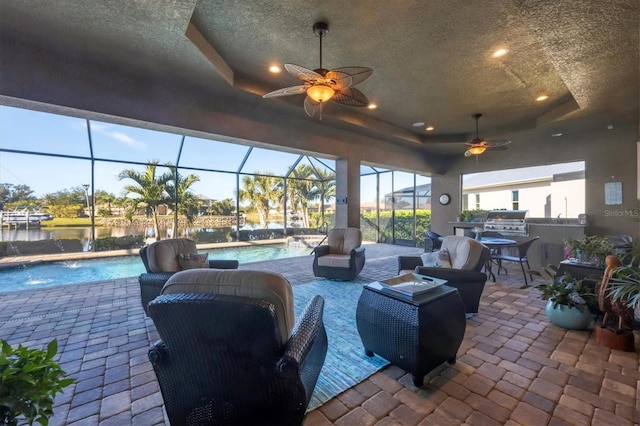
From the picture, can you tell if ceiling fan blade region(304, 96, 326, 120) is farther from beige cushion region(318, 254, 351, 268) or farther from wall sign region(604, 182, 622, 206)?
wall sign region(604, 182, 622, 206)

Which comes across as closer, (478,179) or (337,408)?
(337,408)

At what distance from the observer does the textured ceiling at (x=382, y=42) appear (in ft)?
8.51

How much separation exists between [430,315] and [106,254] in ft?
24.3

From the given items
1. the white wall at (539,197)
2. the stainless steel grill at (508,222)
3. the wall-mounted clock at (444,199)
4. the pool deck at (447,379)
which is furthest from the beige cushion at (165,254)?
the white wall at (539,197)

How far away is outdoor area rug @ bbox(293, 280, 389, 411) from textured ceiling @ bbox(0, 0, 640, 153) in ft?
10.7

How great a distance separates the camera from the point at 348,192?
648cm

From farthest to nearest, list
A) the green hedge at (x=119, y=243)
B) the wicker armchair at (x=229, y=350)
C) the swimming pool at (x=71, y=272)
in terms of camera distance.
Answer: the green hedge at (x=119, y=243), the swimming pool at (x=71, y=272), the wicker armchair at (x=229, y=350)

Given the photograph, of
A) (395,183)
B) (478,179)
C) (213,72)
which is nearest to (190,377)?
(213,72)

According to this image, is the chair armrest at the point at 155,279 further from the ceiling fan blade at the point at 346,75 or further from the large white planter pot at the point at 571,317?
the large white planter pot at the point at 571,317

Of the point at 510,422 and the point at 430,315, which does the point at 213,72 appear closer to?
the point at 430,315

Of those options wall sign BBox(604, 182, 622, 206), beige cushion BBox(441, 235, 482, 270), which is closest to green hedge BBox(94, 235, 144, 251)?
beige cushion BBox(441, 235, 482, 270)

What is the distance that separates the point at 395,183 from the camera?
31.7ft

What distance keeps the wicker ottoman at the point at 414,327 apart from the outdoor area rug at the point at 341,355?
16 centimetres

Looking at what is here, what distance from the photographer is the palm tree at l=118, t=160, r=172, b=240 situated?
663cm
